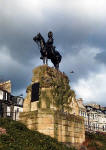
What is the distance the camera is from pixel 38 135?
2311 centimetres

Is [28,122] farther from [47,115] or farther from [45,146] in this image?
[45,146]

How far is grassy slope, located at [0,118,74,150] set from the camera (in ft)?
56.3

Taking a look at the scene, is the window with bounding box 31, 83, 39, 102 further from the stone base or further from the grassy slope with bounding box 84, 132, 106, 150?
the grassy slope with bounding box 84, 132, 106, 150

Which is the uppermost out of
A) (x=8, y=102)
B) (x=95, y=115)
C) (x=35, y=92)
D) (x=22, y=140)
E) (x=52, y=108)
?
(x=35, y=92)

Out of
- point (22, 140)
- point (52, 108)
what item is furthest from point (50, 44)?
point (22, 140)

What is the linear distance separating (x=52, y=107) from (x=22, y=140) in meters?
7.88

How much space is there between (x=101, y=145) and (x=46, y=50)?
13.0 metres

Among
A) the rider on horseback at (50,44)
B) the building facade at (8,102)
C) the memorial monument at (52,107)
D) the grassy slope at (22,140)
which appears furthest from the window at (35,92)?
the building facade at (8,102)

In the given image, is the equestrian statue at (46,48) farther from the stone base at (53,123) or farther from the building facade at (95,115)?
the building facade at (95,115)

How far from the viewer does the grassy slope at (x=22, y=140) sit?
675 inches

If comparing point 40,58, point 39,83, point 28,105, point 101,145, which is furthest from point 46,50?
point 101,145

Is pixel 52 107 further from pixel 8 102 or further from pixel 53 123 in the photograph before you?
pixel 8 102

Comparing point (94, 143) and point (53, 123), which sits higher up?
point (53, 123)

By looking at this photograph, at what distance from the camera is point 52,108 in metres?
25.5
